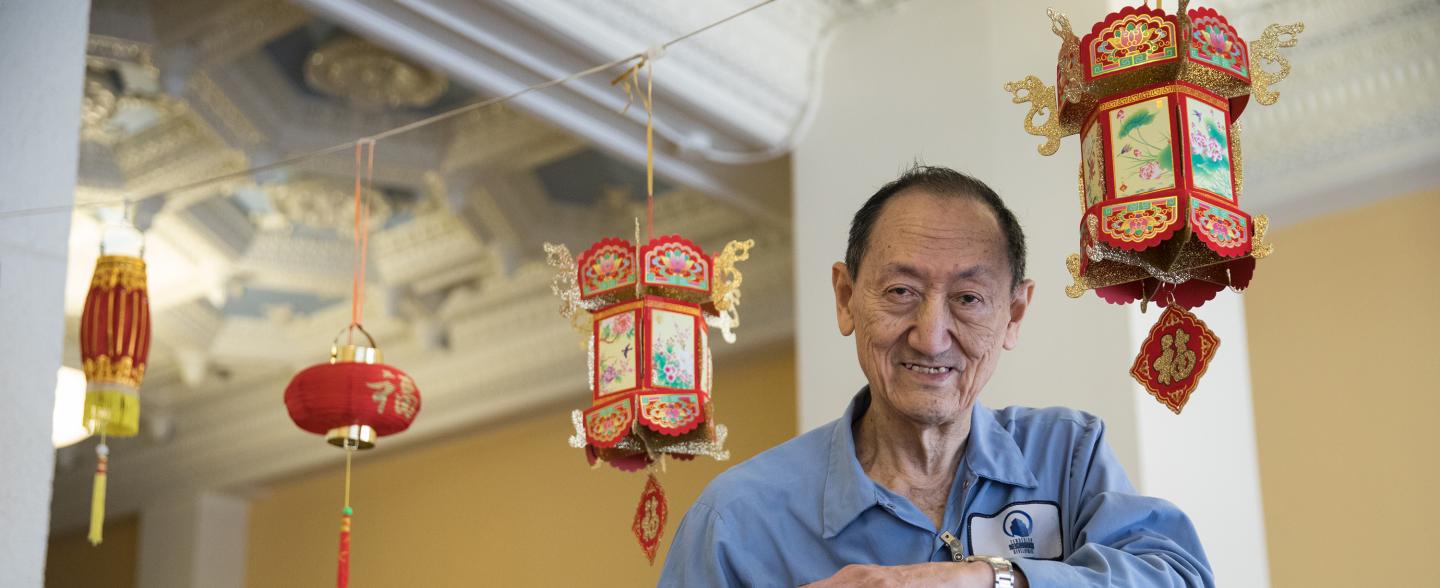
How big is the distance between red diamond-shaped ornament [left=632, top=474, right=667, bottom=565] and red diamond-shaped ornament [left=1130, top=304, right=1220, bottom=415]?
1.57m

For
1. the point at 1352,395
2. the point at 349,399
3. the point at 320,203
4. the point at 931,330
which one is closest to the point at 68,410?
the point at 320,203

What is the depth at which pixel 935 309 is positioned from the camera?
178cm

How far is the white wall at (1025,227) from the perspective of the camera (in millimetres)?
3889

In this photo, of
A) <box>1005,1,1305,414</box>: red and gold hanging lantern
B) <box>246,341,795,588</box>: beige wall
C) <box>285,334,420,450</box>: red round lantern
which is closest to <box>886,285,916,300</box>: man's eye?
<box>1005,1,1305,414</box>: red and gold hanging lantern


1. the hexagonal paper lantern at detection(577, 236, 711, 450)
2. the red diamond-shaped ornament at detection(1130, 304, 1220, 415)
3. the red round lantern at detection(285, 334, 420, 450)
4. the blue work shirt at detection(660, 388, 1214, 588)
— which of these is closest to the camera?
the blue work shirt at detection(660, 388, 1214, 588)

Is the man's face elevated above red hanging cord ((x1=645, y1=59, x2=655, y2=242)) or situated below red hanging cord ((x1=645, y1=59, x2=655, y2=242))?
below

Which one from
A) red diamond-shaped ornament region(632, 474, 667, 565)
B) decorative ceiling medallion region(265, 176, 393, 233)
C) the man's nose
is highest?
decorative ceiling medallion region(265, 176, 393, 233)

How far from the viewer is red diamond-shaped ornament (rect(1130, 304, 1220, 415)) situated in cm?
251

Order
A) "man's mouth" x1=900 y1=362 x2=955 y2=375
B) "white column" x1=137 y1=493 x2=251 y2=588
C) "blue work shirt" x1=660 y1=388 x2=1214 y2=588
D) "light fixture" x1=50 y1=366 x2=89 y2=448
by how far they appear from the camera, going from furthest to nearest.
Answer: "white column" x1=137 y1=493 x2=251 y2=588 → "light fixture" x1=50 y1=366 x2=89 y2=448 → "man's mouth" x1=900 y1=362 x2=955 y2=375 → "blue work shirt" x1=660 y1=388 x2=1214 y2=588

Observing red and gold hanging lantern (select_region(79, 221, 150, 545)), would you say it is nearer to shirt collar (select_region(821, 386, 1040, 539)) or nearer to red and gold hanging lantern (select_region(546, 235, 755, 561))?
red and gold hanging lantern (select_region(546, 235, 755, 561))

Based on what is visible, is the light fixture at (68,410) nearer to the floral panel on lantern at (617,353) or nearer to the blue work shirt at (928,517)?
the floral panel on lantern at (617,353)

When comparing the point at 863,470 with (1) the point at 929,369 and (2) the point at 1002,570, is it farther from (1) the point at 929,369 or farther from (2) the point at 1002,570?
(2) the point at 1002,570

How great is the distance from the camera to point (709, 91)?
4586 millimetres

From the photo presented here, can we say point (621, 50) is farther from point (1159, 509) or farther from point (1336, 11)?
point (1159, 509)
